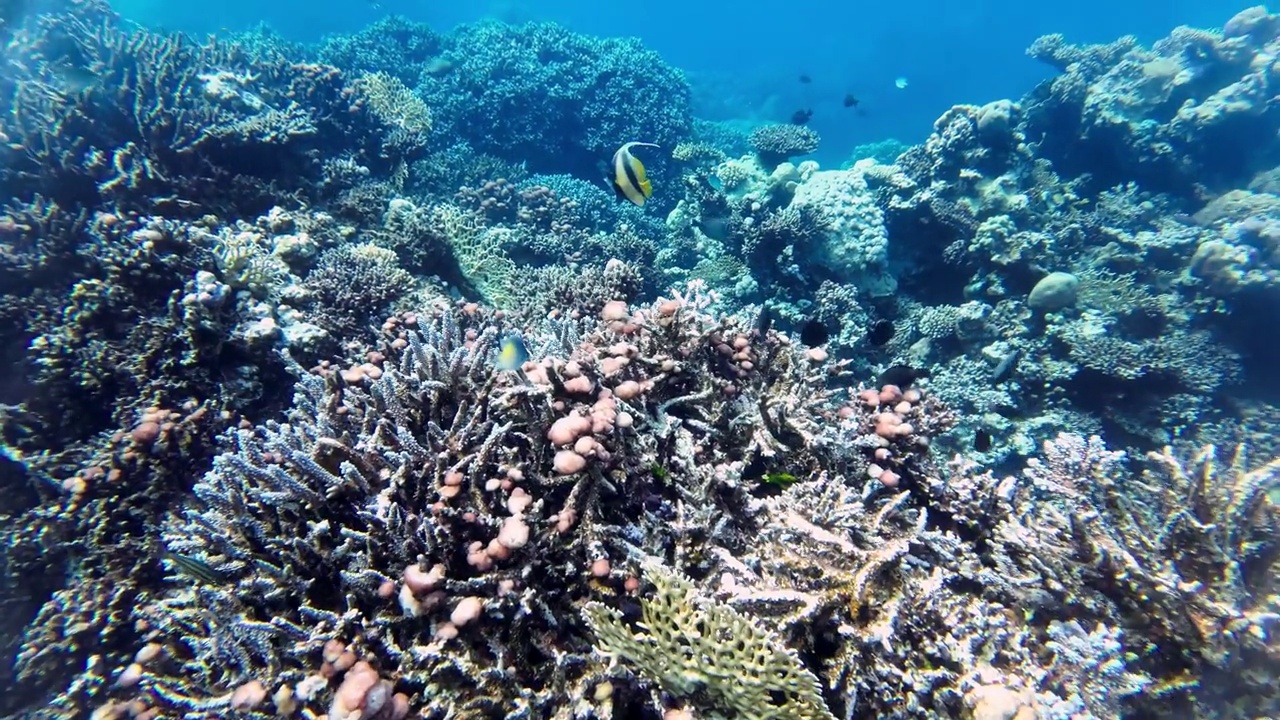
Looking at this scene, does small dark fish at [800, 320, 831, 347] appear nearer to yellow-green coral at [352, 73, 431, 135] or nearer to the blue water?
yellow-green coral at [352, 73, 431, 135]

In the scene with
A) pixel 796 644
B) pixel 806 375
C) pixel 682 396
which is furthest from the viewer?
Result: pixel 806 375

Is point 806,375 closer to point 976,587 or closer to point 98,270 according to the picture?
point 976,587

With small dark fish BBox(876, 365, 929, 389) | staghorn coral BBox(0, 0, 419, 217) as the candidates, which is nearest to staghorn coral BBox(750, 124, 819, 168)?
staghorn coral BBox(0, 0, 419, 217)

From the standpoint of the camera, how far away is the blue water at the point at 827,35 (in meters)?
34.1

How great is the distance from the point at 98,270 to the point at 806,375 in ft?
20.2

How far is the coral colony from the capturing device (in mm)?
2332

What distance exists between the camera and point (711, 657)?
208cm

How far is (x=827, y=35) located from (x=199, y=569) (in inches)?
2642

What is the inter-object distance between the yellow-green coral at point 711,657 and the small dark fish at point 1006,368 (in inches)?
279

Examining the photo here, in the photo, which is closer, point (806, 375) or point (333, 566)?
point (333, 566)

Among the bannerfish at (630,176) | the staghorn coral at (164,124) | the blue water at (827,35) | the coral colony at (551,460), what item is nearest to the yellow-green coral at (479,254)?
the coral colony at (551,460)

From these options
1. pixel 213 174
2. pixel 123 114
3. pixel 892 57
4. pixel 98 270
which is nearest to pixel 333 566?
pixel 98 270

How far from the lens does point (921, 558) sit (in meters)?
3.07

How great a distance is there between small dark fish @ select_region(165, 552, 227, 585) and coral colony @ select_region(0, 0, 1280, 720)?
0.04m
